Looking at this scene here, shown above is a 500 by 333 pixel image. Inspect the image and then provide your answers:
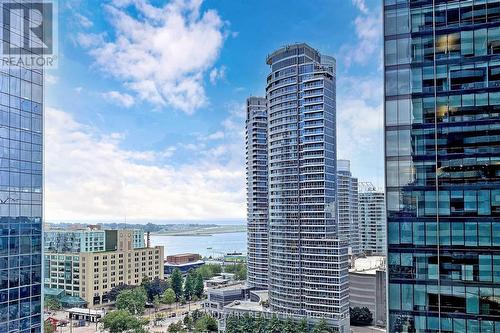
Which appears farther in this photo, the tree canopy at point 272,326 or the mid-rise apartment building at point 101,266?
the mid-rise apartment building at point 101,266

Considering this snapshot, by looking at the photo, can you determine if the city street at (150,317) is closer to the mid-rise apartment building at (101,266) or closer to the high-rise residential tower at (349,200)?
the mid-rise apartment building at (101,266)

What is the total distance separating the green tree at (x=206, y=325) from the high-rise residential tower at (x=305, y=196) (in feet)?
11.8

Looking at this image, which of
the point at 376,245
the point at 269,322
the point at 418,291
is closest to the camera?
the point at 418,291

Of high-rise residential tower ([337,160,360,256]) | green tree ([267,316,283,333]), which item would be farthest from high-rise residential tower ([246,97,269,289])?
green tree ([267,316,283,333])

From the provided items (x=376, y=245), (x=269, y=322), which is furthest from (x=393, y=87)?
(x=376, y=245)

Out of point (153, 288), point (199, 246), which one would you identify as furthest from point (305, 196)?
point (199, 246)

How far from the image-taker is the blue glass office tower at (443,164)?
700 centimetres

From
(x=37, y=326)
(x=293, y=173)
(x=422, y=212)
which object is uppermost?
(x=293, y=173)

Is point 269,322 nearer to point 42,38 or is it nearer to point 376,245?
point 42,38

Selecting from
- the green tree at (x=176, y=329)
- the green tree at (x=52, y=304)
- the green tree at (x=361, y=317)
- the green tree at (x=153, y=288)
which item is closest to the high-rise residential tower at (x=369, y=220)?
the green tree at (x=361, y=317)

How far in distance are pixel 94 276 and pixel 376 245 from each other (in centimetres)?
2628

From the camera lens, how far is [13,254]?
753 cm

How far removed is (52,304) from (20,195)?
23.2 meters

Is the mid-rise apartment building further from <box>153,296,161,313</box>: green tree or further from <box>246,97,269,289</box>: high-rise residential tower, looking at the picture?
<box>246,97,269,289</box>: high-rise residential tower
